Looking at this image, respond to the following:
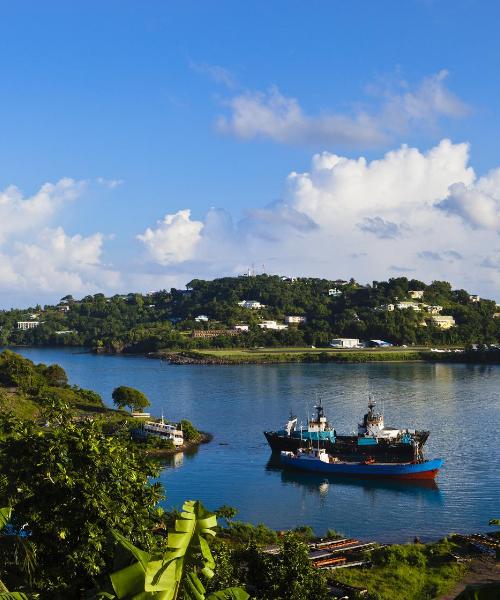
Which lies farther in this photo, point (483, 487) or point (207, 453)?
point (207, 453)

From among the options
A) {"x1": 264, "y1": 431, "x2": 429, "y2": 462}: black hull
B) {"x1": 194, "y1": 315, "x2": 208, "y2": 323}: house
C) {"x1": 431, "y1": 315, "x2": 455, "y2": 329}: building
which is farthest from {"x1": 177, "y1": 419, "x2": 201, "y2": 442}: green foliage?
{"x1": 194, "y1": 315, "x2": 208, "y2": 323}: house

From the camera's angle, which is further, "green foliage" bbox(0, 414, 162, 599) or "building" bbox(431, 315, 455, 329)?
"building" bbox(431, 315, 455, 329)

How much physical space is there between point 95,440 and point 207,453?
32855 mm

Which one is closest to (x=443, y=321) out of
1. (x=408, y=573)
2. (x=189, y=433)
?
(x=189, y=433)

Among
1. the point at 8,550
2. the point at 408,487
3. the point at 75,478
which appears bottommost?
the point at 408,487

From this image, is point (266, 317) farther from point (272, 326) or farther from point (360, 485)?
point (360, 485)

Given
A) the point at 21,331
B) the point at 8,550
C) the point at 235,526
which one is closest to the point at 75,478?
the point at 8,550

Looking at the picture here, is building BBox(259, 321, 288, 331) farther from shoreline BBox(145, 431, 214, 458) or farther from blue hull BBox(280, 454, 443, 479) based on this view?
blue hull BBox(280, 454, 443, 479)

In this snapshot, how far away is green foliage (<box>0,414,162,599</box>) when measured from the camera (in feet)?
28.0

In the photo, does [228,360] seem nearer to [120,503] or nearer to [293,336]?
[293,336]

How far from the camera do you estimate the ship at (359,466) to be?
3581 cm

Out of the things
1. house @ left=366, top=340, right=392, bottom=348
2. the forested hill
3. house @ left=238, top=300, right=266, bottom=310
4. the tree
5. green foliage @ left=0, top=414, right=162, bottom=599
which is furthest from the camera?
house @ left=238, top=300, right=266, bottom=310

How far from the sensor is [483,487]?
3372cm

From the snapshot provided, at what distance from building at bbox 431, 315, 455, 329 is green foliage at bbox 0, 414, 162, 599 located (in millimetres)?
129853
